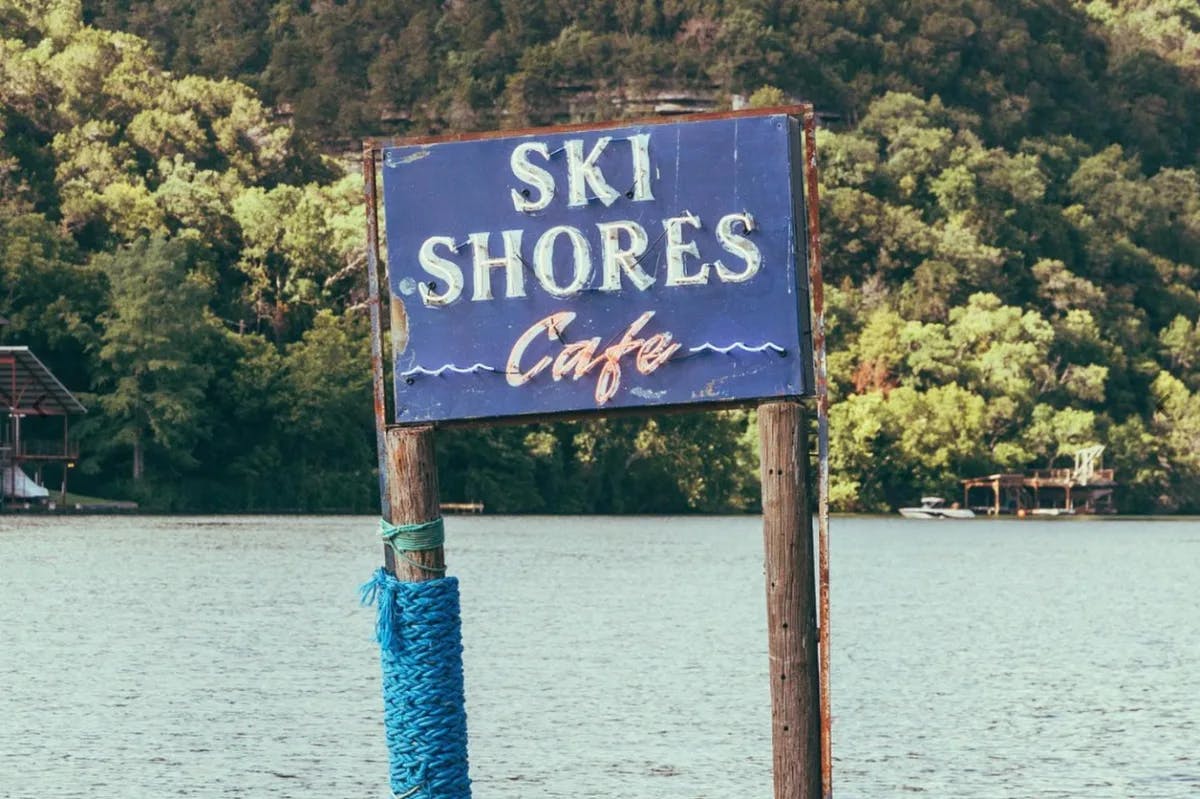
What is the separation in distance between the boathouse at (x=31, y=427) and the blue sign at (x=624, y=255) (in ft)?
281

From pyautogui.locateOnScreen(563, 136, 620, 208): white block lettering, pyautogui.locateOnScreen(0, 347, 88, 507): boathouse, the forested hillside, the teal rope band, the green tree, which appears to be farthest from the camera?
the forested hillside

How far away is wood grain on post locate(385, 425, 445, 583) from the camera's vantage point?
12172mm

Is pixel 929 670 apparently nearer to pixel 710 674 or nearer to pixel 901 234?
pixel 710 674

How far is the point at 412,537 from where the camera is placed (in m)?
12.3

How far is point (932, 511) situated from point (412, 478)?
120m

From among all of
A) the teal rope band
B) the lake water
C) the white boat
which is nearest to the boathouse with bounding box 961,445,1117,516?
the white boat

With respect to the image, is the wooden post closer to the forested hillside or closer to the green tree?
the green tree

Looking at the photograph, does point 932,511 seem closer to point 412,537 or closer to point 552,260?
point 412,537

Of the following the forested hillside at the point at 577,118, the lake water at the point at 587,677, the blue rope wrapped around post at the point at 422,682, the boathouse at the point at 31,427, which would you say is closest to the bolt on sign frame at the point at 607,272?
the blue rope wrapped around post at the point at 422,682

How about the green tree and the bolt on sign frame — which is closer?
the bolt on sign frame

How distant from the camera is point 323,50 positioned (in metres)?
176

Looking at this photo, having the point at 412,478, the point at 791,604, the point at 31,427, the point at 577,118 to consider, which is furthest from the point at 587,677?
the point at 577,118

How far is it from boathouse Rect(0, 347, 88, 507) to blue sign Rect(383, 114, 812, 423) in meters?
85.8

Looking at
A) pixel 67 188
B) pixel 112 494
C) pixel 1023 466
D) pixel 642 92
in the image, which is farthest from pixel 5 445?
pixel 642 92
